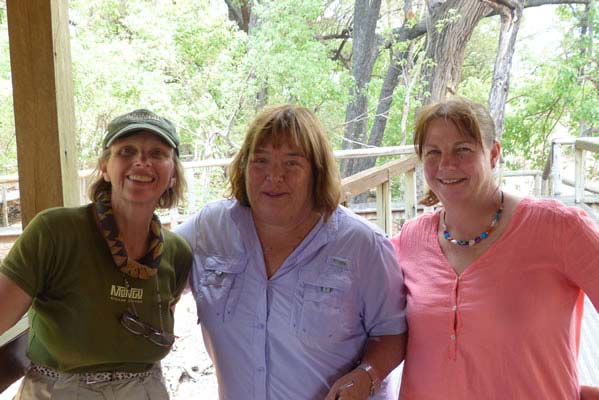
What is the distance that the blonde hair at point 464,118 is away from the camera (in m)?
1.46

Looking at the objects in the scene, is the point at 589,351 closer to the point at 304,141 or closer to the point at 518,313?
the point at 518,313

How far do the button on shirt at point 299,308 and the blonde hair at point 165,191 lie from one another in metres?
0.17

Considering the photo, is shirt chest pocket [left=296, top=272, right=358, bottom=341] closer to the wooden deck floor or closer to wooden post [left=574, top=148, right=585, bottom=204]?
the wooden deck floor

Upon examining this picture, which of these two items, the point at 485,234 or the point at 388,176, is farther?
the point at 388,176

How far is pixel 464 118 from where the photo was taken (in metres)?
1.46

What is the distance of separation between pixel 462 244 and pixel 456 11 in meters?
8.66

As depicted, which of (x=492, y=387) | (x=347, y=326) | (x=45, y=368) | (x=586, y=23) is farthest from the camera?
(x=586, y=23)

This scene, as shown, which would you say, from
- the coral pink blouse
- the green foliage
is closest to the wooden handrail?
the coral pink blouse

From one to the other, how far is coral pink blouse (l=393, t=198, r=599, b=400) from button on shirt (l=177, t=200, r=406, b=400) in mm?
149

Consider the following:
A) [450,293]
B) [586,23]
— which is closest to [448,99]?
[450,293]

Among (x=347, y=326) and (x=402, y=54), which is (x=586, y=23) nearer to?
(x=402, y=54)

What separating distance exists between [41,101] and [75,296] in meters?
0.49

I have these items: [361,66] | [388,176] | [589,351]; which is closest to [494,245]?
[589,351]

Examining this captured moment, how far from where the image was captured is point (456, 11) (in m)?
9.34
